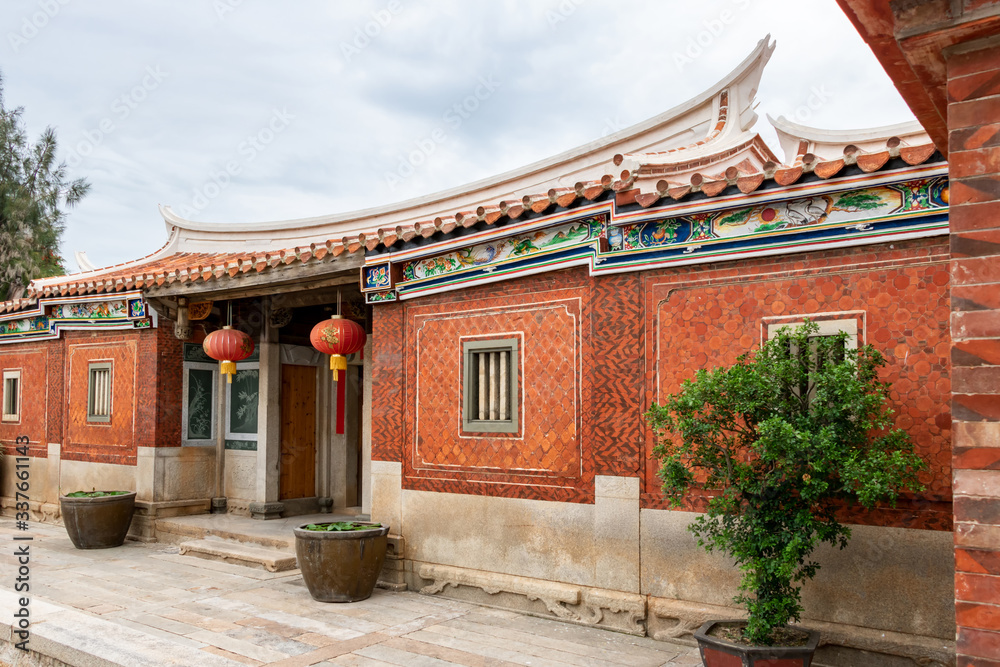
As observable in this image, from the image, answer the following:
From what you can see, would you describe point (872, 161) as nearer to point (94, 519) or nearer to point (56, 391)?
point (94, 519)

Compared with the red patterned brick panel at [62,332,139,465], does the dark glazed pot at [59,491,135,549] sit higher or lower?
lower

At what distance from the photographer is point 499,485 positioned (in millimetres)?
5855

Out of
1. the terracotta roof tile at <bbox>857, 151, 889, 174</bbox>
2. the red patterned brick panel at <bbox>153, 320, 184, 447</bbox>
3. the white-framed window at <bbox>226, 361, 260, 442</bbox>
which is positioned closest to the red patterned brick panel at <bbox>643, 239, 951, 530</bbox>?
the terracotta roof tile at <bbox>857, 151, 889, 174</bbox>

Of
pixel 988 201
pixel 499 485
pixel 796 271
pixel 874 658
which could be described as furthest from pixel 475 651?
pixel 988 201

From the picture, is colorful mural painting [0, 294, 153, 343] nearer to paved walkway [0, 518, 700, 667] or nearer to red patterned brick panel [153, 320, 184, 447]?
red patterned brick panel [153, 320, 184, 447]

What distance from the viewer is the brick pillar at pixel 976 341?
7.66ft

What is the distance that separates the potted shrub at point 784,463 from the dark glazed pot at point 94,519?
21.5ft

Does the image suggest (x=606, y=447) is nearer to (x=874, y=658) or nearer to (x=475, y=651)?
(x=475, y=651)

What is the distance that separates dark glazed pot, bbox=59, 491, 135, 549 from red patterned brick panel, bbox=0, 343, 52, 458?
8.33 ft

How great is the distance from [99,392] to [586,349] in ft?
23.0

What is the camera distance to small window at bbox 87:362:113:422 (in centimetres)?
955

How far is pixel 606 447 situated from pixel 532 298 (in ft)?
4.07

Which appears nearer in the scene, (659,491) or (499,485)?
(659,491)

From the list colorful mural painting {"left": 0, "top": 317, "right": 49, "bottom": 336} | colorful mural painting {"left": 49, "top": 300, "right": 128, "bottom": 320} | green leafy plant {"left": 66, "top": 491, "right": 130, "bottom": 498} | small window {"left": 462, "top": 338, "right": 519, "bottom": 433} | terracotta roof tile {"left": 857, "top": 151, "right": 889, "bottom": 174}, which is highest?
terracotta roof tile {"left": 857, "top": 151, "right": 889, "bottom": 174}
